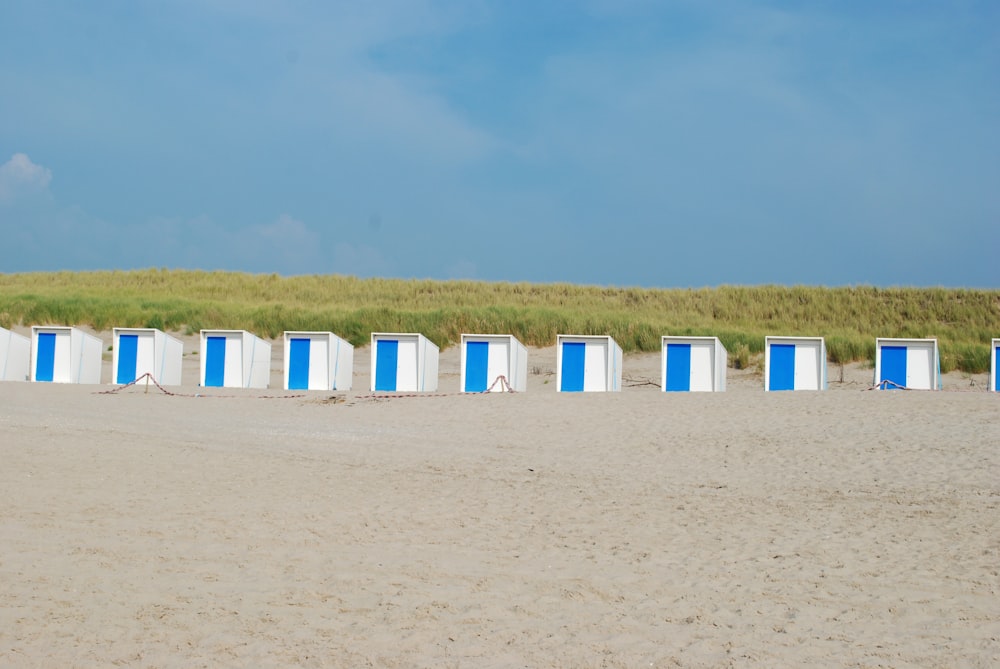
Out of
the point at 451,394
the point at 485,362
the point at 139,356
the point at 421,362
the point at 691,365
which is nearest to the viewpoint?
the point at 451,394

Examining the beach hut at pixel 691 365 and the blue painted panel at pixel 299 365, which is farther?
the blue painted panel at pixel 299 365

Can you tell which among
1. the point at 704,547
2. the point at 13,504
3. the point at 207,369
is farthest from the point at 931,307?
the point at 13,504

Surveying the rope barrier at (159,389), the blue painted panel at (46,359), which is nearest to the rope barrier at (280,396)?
the rope barrier at (159,389)

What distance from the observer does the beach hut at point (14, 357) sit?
2253 centimetres

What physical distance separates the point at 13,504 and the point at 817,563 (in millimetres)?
7286

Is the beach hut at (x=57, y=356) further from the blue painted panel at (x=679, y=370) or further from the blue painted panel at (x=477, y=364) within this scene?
the blue painted panel at (x=679, y=370)

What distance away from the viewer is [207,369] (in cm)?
2194

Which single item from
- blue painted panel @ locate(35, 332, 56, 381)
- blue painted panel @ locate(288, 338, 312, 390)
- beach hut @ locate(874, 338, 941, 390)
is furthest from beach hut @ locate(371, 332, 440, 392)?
beach hut @ locate(874, 338, 941, 390)

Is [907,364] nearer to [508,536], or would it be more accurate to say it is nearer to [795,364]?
[795,364]

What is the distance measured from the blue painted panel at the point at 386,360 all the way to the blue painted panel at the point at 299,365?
1393 millimetres

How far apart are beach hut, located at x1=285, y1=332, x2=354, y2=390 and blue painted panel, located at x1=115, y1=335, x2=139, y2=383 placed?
9.66 feet

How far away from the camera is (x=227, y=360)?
21906 mm

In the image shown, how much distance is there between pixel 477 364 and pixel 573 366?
1.75 metres

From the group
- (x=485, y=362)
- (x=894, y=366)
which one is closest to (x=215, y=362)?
(x=485, y=362)
